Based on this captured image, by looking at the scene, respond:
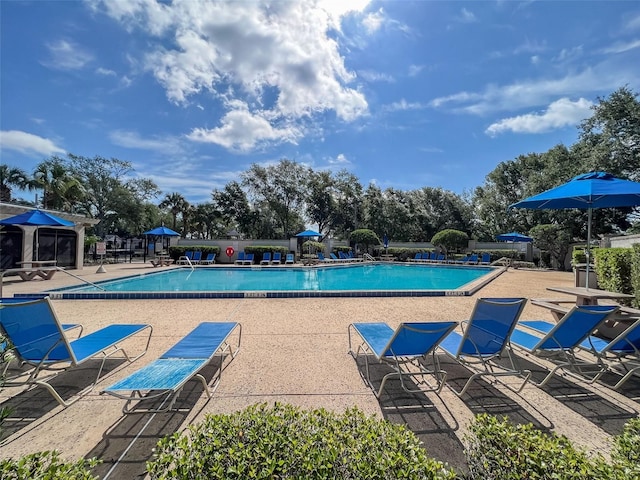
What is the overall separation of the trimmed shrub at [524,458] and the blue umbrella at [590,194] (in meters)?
4.66

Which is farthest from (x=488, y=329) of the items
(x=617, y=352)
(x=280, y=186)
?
(x=280, y=186)

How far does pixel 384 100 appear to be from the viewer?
1241 cm

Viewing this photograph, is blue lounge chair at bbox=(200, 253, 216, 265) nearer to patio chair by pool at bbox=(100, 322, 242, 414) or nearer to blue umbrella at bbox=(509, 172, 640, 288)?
patio chair by pool at bbox=(100, 322, 242, 414)

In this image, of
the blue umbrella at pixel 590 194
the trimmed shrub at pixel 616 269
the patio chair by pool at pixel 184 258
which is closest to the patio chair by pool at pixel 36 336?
the blue umbrella at pixel 590 194

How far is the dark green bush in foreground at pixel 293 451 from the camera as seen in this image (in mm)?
1183

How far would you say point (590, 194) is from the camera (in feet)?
14.6

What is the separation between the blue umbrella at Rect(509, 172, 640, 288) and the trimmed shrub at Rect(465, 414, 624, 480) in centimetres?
466

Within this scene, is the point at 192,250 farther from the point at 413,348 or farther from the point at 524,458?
the point at 524,458

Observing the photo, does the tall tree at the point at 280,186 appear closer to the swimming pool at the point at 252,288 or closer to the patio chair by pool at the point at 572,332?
the swimming pool at the point at 252,288

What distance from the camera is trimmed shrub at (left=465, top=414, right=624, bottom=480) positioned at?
3.81 feet

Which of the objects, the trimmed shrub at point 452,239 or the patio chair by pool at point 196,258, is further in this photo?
the trimmed shrub at point 452,239

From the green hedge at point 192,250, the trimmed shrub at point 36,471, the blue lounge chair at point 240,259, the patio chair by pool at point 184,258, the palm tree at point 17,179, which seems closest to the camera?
the trimmed shrub at point 36,471

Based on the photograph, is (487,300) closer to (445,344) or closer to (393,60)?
(445,344)

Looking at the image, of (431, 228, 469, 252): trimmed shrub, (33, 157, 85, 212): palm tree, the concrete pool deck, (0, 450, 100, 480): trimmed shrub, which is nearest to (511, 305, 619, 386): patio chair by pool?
the concrete pool deck
